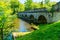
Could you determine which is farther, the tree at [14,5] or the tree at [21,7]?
the tree at [21,7]

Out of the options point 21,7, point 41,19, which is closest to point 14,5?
point 21,7

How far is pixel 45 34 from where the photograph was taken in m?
15.1

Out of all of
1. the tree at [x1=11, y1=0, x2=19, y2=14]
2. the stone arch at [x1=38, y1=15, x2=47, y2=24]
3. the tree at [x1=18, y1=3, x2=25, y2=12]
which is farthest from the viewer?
the tree at [x1=18, y1=3, x2=25, y2=12]

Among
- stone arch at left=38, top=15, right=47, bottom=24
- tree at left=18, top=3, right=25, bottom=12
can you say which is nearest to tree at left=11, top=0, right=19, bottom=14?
tree at left=18, top=3, right=25, bottom=12

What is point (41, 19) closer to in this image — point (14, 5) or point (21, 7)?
point (14, 5)

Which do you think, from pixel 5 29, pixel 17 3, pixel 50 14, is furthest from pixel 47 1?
pixel 5 29

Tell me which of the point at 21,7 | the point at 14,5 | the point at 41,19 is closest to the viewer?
the point at 41,19

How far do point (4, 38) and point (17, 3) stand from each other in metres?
60.4

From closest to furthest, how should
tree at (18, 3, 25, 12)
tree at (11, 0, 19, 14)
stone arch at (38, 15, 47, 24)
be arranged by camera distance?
stone arch at (38, 15, 47, 24), tree at (11, 0, 19, 14), tree at (18, 3, 25, 12)

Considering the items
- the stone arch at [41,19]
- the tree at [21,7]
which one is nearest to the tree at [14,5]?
the tree at [21,7]

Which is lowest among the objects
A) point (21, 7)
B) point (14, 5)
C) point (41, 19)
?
point (41, 19)

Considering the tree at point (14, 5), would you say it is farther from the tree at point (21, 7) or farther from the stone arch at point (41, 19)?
the stone arch at point (41, 19)

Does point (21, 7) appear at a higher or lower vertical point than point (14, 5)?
lower

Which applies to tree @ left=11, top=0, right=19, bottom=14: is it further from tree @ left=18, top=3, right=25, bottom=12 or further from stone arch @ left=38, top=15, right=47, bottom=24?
stone arch @ left=38, top=15, right=47, bottom=24
